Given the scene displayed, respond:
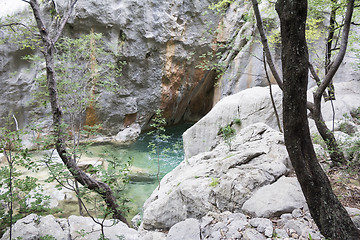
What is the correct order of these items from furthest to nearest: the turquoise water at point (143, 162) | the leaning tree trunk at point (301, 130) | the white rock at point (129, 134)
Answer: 1. the white rock at point (129, 134)
2. the turquoise water at point (143, 162)
3. the leaning tree trunk at point (301, 130)

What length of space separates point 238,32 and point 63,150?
1403 centimetres

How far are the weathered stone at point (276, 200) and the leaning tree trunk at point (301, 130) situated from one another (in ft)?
2.68

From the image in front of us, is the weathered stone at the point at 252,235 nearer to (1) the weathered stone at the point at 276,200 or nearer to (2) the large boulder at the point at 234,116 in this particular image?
(1) the weathered stone at the point at 276,200

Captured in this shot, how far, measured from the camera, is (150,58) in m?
14.4

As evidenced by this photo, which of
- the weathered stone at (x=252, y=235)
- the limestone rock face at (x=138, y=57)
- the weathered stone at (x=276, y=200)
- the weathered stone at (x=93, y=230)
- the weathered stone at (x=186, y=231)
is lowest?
the weathered stone at (x=93, y=230)

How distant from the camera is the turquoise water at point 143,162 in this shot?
7809mm

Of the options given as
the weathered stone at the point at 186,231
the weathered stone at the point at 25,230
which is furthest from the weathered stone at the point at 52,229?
the weathered stone at the point at 186,231

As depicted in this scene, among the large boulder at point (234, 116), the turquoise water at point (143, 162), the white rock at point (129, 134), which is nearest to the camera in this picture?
the large boulder at point (234, 116)

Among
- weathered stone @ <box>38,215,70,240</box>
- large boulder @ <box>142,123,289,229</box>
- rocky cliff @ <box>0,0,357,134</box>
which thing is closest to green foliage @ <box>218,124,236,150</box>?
large boulder @ <box>142,123,289,229</box>

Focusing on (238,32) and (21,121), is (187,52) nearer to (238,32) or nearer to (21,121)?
(238,32)

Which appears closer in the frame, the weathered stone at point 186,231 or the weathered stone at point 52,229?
the weathered stone at point 186,231

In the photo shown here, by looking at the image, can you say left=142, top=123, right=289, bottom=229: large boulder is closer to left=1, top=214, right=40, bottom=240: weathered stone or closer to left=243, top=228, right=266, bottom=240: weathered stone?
left=243, top=228, right=266, bottom=240: weathered stone

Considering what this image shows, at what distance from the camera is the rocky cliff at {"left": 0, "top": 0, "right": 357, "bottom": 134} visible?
39.6ft

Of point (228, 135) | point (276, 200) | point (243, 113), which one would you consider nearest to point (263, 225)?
point (276, 200)
